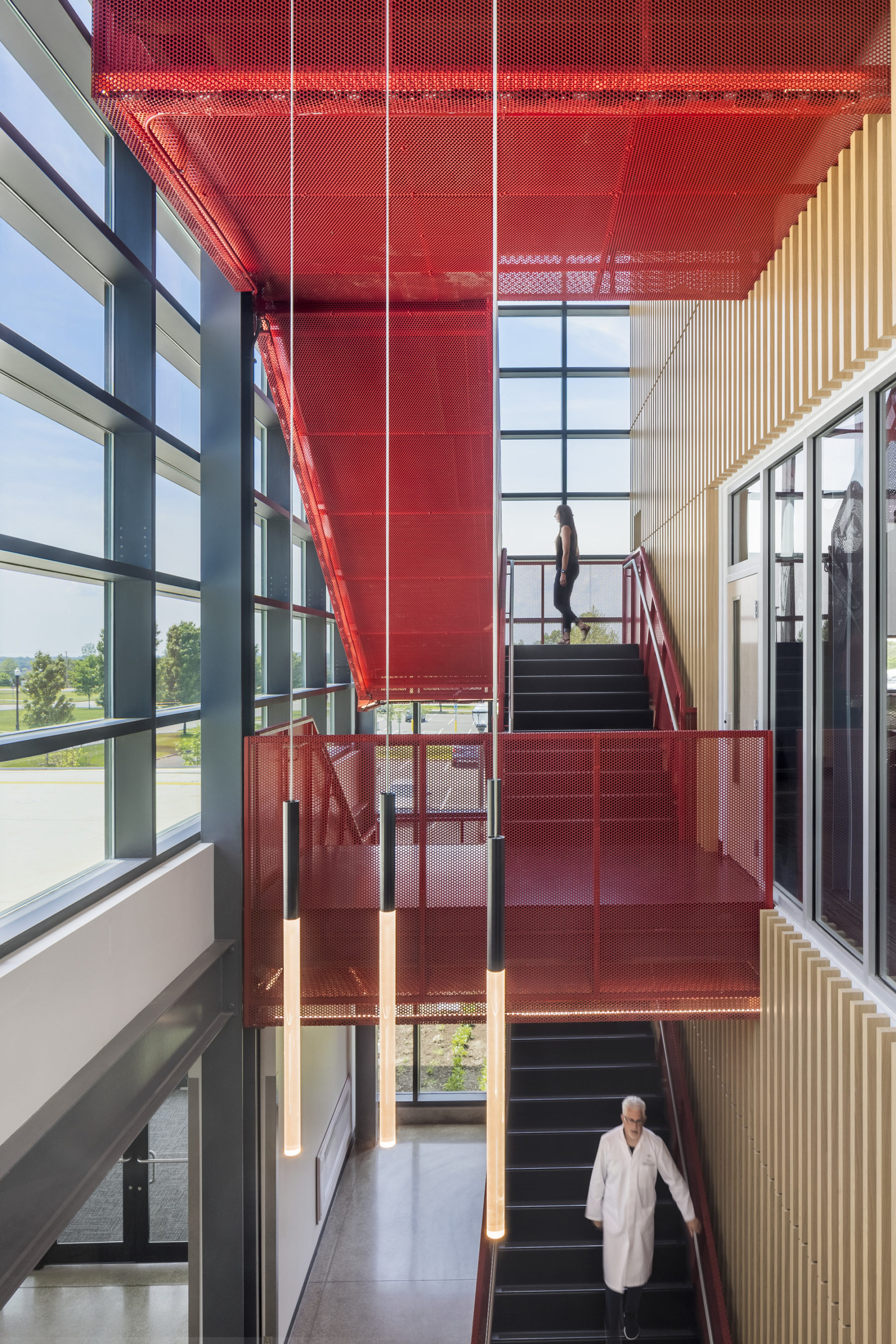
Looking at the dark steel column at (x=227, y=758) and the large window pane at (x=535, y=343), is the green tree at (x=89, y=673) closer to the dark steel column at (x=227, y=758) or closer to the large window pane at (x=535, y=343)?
the dark steel column at (x=227, y=758)

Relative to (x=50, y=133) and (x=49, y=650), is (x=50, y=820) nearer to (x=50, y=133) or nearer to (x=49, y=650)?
(x=49, y=650)

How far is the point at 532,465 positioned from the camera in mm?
12961

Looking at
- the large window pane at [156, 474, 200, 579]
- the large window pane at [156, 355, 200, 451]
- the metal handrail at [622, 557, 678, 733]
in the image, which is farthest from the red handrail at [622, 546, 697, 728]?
the large window pane at [156, 355, 200, 451]

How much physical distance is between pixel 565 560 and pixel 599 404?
5.67 metres

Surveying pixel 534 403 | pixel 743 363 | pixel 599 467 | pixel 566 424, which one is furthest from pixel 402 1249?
pixel 534 403

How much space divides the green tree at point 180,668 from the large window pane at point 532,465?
7.76 metres

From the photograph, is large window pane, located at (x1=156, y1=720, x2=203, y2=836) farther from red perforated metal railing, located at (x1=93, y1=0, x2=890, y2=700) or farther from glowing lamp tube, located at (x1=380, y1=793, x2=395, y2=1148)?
glowing lamp tube, located at (x1=380, y1=793, x2=395, y2=1148)

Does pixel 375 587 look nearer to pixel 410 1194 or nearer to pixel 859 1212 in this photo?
pixel 859 1212

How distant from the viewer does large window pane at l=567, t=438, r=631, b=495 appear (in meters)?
12.8

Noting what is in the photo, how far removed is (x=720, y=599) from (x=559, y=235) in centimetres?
346

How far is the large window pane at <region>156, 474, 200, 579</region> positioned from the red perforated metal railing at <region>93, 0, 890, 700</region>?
100 cm

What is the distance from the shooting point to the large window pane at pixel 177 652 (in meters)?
5.59

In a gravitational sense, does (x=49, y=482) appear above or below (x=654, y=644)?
above

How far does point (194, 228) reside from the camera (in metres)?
4.77
